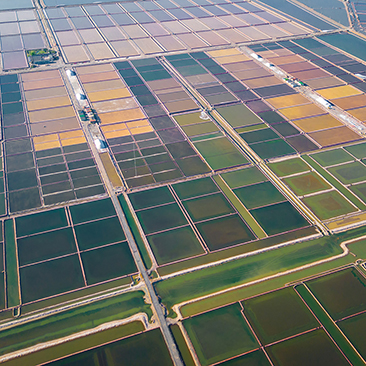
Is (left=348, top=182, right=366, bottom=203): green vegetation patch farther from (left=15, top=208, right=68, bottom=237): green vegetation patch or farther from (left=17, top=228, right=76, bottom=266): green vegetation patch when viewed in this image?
(left=15, top=208, right=68, bottom=237): green vegetation patch

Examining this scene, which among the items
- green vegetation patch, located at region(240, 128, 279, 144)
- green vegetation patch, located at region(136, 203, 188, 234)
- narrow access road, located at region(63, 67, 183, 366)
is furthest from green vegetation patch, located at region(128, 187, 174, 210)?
green vegetation patch, located at region(240, 128, 279, 144)

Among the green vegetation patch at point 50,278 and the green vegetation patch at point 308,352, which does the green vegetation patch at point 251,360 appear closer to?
the green vegetation patch at point 308,352

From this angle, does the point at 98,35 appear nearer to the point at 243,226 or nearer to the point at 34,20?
the point at 34,20

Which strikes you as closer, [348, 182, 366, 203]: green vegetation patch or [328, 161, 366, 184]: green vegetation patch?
[348, 182, 366, 203]: green vegetation patch

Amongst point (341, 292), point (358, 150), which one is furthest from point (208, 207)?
point (358, 150)

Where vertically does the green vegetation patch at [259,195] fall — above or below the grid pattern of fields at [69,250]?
above

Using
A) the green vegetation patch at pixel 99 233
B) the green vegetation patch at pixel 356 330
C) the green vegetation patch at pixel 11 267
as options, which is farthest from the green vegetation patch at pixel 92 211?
the green vegetation patch at pixel 356 330
